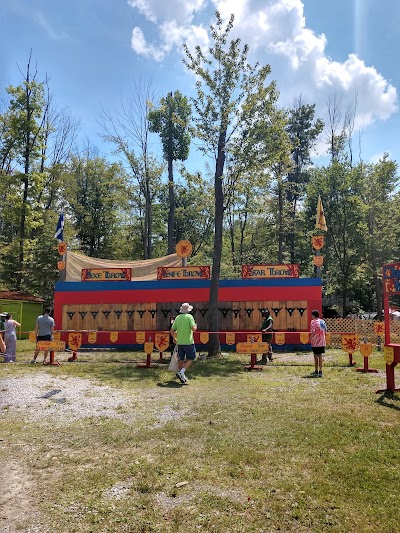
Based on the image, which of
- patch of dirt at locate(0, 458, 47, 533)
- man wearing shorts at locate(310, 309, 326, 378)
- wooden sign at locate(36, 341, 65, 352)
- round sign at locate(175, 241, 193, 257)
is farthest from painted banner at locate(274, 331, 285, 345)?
patch of dirt at locate(0, 458, 47, 533)

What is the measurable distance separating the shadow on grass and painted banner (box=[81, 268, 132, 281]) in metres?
13.5

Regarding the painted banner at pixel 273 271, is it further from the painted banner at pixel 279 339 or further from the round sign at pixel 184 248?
the painted banner at pixel 279 339

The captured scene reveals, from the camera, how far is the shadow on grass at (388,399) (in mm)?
6977

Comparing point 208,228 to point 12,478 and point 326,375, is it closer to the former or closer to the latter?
point 326,375

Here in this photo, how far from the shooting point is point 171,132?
34.1 metres

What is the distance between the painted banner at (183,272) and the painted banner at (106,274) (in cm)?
157

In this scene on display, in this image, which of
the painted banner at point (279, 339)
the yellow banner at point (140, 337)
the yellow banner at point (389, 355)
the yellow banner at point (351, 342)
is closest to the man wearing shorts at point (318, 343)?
the yellow banner at point (351, 342)

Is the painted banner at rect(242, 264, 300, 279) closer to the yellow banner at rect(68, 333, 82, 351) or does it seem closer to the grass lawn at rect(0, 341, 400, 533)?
the yellow banner at rect(68, 333, 82, 351)

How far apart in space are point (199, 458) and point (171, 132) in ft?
106

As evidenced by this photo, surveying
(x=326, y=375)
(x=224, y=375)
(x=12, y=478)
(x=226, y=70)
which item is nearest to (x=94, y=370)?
(x=224, y=375)

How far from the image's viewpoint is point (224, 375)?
420 inches

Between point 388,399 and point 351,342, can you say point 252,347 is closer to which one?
point 351,342

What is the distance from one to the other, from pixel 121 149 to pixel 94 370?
24.9 m

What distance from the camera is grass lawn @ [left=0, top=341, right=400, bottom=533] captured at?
347 cm
